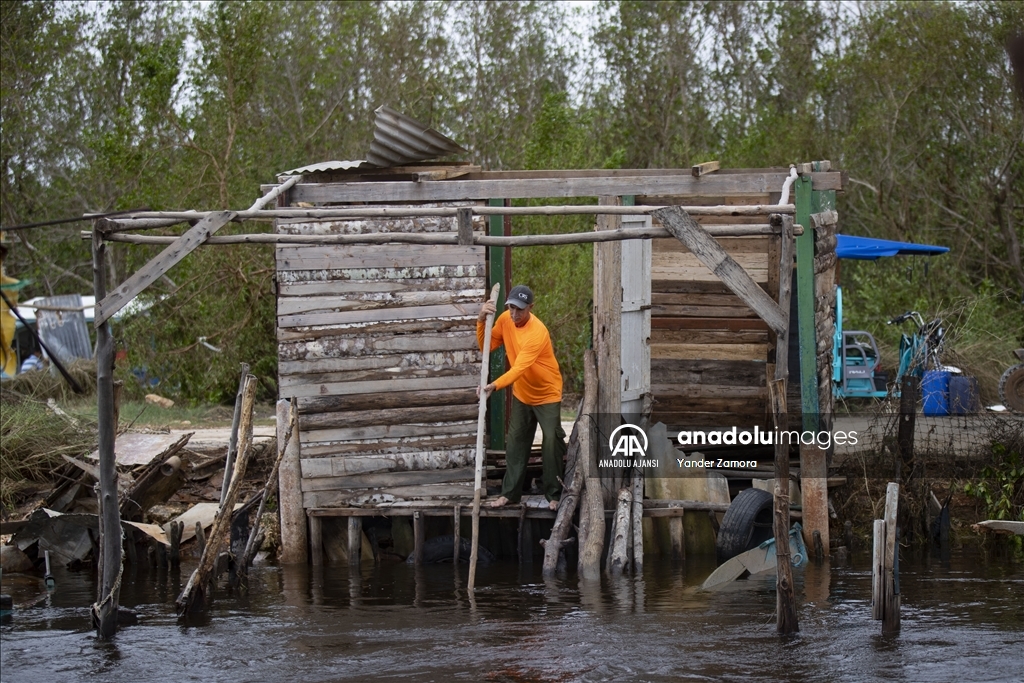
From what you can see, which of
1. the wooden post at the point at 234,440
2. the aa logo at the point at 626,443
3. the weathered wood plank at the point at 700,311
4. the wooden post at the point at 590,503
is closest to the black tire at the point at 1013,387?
the weathered wood plank at the point at 700,311

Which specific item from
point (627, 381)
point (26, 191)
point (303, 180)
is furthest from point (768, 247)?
point (26, 191)

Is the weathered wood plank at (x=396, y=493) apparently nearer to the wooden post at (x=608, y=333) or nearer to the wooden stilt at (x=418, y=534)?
the wooden stilt at (x=418, y=534)

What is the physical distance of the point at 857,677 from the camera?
24.8ft

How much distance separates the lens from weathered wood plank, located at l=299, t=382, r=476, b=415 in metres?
10.9

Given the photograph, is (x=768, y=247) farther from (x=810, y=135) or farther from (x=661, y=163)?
(x=661, y=163)

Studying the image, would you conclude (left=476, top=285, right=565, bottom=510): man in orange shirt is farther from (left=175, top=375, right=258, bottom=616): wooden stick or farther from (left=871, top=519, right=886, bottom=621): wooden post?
(left=871, top=519, right=886, bottom=621): wooden post

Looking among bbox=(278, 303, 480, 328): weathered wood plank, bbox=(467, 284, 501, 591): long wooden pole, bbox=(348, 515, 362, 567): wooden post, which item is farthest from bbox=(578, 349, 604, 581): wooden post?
bbox=(348, 515, 362, 567): wooden post

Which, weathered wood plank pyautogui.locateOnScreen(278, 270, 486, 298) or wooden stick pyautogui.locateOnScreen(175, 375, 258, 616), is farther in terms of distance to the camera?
weathered wood plank pyautogui.locateOnScreen(278, 270, 486, 298)

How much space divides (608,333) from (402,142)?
2.75 meters

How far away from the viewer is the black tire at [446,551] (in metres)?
11.2

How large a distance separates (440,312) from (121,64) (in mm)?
20600

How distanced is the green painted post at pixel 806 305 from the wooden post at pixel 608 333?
168 cm

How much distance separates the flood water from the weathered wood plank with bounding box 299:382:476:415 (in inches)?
62.8

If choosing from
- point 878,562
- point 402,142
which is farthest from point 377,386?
point 878,562
